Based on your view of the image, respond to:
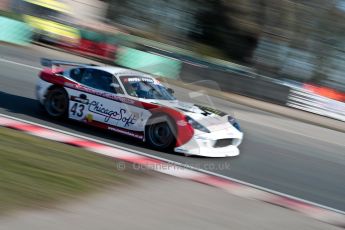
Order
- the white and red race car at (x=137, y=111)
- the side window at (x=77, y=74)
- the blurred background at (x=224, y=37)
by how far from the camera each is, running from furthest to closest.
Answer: the blurred background at (x=224, y=37) → the side window at (x=77, y=74) → the white and red race car at (x=137, y=111)

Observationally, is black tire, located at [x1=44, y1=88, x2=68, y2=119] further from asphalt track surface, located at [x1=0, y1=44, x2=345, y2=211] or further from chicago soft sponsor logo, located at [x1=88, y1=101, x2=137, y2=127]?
chicago soft sponsor logo, located at [x1=88, y1=101, x2=137, y2=127]

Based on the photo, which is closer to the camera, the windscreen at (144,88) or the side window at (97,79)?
the windscreen at (144,88)

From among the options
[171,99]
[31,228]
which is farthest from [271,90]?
[31,228]

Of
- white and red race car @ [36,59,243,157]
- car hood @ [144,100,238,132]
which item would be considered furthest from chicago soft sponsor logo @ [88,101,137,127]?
car hood @ [144,100,238,132]

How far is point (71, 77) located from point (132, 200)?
4.36 m

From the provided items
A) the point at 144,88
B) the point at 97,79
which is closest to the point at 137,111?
the point at 144,88

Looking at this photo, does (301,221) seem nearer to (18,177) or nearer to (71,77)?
(18,177)

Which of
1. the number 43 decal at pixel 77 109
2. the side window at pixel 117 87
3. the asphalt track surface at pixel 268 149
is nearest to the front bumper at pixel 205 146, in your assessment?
the asphalt track surface at pixel 268 149

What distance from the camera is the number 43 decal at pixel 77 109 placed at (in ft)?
31.6

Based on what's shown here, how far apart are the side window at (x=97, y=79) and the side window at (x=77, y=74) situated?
0.06 metres

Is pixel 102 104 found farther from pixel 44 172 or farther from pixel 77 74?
pixel 44 172

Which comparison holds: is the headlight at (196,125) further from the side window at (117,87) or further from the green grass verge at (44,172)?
the green grass verge at (44,172)

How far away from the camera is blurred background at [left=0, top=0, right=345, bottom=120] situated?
67.4 feet

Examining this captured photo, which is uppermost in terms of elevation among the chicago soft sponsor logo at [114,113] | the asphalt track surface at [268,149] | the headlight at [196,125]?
the headlight at [196,125]
